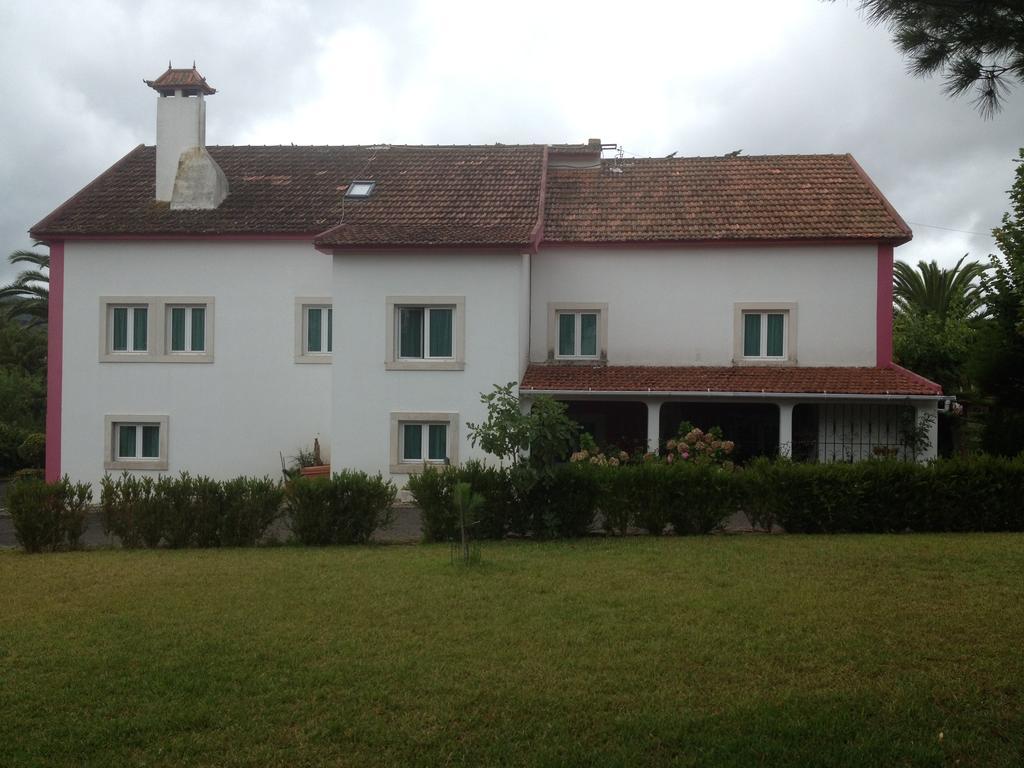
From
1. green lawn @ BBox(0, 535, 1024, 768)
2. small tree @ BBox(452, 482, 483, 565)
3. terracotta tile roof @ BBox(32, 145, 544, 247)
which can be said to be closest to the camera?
green lawn @ BBox(0, 535, 1024, 768)

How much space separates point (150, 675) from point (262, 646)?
38.9 inches

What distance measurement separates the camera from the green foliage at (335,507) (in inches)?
572

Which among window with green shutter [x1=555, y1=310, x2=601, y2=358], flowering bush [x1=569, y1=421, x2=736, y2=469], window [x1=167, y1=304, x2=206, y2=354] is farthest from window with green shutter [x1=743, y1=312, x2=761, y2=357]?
window [x1=167, y1=304, x2=206, y2=354]

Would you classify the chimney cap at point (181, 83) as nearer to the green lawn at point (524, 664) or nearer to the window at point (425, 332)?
the window at point (425, 332)

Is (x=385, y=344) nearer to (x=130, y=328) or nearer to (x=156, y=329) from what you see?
(x=156, y=329)

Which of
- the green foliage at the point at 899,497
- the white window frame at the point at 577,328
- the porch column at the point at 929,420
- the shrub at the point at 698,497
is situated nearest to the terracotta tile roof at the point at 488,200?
the white window frame at the point at 577,328

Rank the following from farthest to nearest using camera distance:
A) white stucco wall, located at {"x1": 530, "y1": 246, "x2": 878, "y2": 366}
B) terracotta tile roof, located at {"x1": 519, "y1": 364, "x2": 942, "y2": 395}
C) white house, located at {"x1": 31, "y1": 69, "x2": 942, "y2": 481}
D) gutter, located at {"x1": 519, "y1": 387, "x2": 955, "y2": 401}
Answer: white stucco wall, located at {"x1": 530, "y1": 246, "x2": 878, "y2": 366} → white house, located at {"x1": 31, "y1": 69, "x2": 942, "y2": 481} → terracotta tile roof, located at {"x1": 519, "y1": 364, "x2": 942, "y2": 395} → gutter, located at {"x1": 519, "y1": 387, "x2": 955, "y2": 401}

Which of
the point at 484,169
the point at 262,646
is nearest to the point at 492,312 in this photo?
the point at 484,169

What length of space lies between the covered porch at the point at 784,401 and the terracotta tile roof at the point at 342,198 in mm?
3594

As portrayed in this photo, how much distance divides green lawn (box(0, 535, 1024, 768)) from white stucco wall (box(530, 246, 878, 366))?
1094cm

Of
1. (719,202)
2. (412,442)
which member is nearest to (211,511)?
(412,442)

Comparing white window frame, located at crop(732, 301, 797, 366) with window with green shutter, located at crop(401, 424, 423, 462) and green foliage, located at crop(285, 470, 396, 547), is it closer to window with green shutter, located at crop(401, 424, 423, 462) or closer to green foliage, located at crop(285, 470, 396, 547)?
window with green shutter, located at crop(401, 424, 423, 462)

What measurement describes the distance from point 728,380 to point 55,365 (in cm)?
1474

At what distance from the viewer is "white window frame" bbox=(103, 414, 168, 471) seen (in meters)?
22.1
